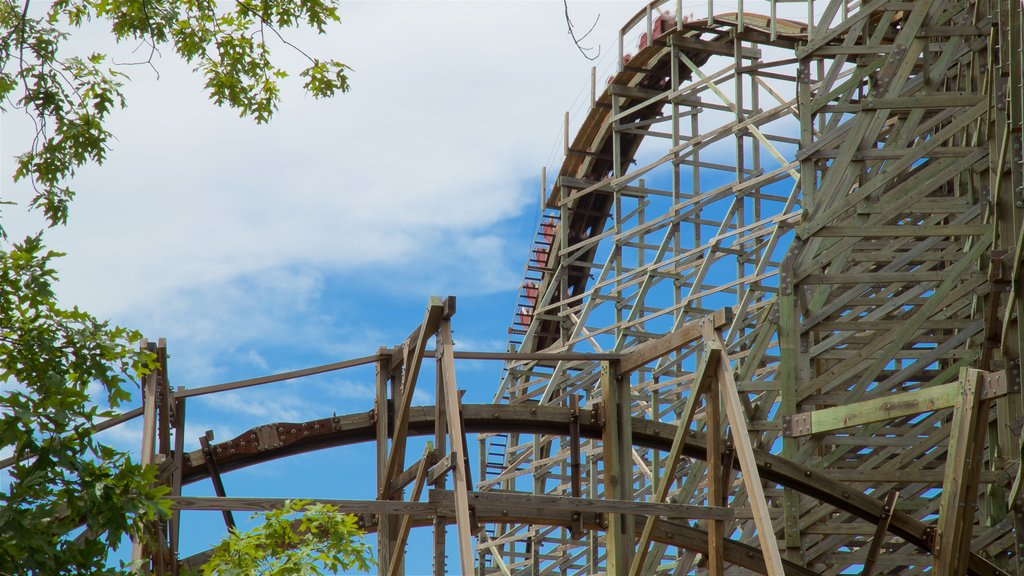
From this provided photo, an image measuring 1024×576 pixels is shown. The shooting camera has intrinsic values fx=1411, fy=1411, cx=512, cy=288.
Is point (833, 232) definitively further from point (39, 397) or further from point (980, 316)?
point (39, 397)

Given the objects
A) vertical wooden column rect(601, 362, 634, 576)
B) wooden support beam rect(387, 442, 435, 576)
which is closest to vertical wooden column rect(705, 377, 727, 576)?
vertical wooden column rect(601, 362, 634, 576)

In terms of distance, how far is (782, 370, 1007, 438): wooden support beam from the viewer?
8.82 metres

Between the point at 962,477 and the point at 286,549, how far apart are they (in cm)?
431

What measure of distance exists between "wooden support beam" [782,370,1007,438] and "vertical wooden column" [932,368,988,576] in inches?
2.5

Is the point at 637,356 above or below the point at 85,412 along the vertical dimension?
above

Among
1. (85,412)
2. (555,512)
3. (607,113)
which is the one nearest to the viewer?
(85,412)

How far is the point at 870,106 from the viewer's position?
1242 cm

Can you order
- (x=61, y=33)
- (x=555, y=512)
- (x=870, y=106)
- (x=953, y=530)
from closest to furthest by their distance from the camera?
1. (x=61, y=33)
2. (x=953, y=530)
3. (x=555, y=512)
4. (x=870, y=106)

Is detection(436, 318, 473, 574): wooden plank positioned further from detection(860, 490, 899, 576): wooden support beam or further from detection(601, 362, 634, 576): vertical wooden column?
detection(860, 490, 899, 576): wooden support beam

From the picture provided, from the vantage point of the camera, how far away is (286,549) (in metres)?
7.64

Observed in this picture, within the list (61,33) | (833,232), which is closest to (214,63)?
(61,33)

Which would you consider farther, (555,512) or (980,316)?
(980,316)

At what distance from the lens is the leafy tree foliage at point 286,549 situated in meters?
7.25

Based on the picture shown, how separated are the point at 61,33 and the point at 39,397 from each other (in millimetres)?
3098
